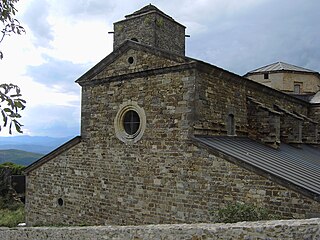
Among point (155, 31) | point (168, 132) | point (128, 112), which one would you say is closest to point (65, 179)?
point (128, 112)

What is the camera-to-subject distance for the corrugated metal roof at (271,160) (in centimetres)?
842

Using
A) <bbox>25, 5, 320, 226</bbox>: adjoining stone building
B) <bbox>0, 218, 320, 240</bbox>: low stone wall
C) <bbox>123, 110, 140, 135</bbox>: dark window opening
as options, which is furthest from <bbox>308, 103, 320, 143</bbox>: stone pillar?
<bbox>0, 218, 320, 240</bbox>: low stone wall

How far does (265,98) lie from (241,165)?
270 inches

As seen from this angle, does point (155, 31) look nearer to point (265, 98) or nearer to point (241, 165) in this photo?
point (265, 98)

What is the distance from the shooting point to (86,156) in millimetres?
13273

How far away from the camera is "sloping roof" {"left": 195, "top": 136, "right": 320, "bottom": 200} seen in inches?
326

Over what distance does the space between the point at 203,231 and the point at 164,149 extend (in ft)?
20.8

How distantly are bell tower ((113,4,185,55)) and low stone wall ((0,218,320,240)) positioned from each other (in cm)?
898

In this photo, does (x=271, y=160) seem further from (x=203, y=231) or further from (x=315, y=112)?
(x=315, y=112)

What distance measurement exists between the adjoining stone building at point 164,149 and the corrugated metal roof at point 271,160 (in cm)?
6

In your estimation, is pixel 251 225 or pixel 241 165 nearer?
pixel 251 225

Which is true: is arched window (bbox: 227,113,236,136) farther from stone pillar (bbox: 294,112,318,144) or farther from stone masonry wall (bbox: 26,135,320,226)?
stone pillar (bbox: 294,112,318,144)

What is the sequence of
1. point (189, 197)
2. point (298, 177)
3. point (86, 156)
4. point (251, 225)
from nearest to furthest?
point (251, 225) < point (298, 177) < point (189, 197) < point (86, 156)

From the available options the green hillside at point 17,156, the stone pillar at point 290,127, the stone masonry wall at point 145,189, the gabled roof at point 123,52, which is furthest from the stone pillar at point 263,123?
the green hillside at point 17,156
